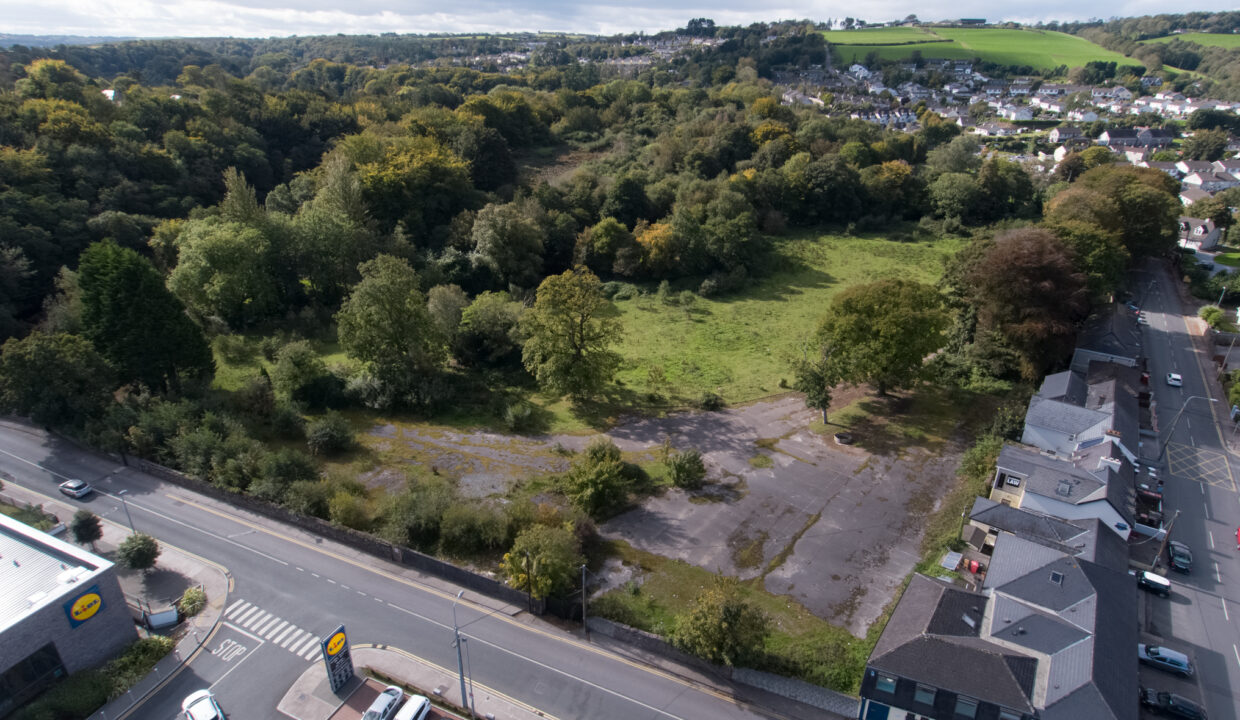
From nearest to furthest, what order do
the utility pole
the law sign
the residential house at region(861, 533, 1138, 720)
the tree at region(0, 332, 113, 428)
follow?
the residential house at region(861, 533, 1138, 720), the law sign, the utility pole, the tree at region(0, 332, 113, 428)

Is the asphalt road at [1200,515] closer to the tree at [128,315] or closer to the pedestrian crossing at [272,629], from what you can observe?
the pedestrian crossing at [272,629]

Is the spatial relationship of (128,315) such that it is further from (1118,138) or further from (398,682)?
(1118,138)

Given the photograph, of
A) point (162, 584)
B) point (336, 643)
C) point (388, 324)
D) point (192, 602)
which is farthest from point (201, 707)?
point (388, 324)

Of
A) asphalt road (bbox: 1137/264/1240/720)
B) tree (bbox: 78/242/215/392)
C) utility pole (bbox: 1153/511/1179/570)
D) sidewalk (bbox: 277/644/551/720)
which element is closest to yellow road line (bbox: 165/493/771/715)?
sidewalk (bbox: 277/644/551/720)

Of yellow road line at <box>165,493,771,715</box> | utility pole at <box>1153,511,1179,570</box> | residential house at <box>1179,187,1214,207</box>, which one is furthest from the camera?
residential house at <box>1179,187,1214,207</box>

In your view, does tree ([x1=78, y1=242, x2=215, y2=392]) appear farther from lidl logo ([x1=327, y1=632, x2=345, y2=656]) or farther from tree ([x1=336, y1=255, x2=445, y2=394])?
lidl logo ([x1=327, y1=632, x2=345, y2=656])

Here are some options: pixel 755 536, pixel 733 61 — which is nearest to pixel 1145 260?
pixel 755 536

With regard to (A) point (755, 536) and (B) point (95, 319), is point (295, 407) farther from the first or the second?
(A) point (755, 536)
